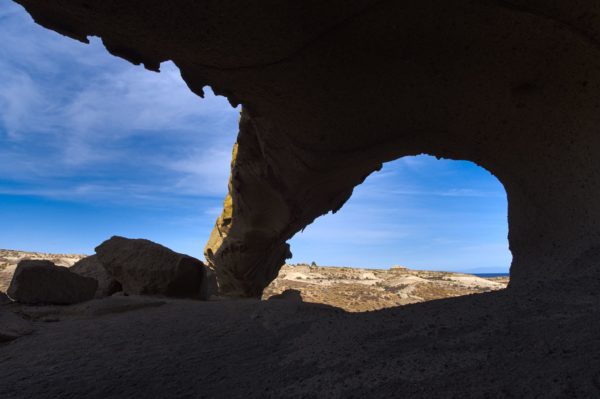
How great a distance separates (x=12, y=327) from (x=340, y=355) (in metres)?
2.73

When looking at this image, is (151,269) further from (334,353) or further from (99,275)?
(334,353)

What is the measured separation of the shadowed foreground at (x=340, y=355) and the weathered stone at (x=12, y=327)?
0.12 metres

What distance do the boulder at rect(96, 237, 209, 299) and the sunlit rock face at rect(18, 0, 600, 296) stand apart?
2229mm

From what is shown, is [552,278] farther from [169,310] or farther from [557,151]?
[169,310]

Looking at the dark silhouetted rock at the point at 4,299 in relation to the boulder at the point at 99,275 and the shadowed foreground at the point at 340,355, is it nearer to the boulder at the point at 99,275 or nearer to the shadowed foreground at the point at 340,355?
the boulder at the point at 99,275

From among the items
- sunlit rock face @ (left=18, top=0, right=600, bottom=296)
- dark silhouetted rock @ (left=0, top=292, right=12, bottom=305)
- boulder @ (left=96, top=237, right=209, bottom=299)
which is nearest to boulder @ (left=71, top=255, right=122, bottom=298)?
boulder @ (left=96, top=237, right=209, bottom=299)

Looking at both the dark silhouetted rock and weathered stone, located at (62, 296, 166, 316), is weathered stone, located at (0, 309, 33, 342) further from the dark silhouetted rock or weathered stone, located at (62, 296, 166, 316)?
the dark silhouetted rock

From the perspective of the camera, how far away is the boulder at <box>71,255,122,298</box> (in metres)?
4.76

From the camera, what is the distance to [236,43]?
9.27ft

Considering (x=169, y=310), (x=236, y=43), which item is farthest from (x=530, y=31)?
(x=169, y=310)

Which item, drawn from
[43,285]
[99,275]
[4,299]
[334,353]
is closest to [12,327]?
[43,285]

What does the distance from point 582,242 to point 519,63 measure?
1.59 meters

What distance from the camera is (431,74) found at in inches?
132

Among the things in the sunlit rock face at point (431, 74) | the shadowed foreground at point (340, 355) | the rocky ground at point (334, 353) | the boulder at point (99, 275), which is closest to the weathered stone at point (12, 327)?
the rocky ground at point (334, 353)
